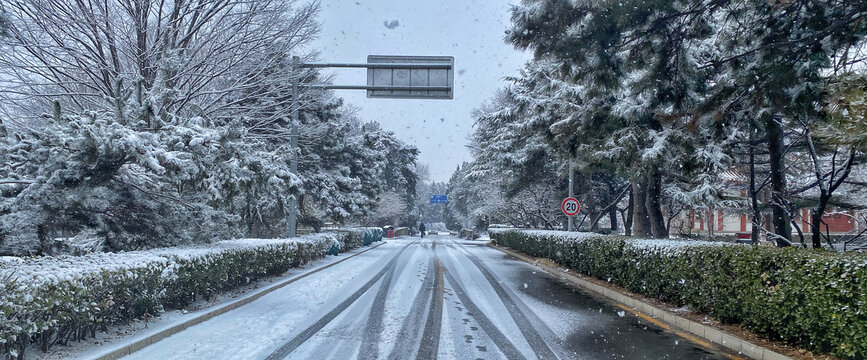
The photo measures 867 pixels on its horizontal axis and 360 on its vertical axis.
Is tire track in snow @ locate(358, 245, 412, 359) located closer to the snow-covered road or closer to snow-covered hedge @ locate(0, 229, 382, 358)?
the snow-covered road

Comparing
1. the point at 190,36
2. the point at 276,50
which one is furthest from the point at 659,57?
the point at 190,36

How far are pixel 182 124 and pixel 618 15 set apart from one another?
24.9 feet

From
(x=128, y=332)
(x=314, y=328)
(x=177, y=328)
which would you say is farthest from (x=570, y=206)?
(x=128, y=332)

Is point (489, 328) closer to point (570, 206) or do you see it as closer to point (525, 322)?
point (525, 322)

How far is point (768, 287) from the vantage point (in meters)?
6.25

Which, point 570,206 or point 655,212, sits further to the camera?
point 570,206

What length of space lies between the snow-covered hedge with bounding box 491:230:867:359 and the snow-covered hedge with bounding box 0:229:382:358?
754 cm

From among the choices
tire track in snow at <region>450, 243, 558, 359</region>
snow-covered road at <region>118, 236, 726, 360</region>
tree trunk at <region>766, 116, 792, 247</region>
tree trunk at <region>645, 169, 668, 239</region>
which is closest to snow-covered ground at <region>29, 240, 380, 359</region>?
snow-covered road at <region>118, 236, 726, 360</region>

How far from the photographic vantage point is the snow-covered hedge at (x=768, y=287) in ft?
16.5

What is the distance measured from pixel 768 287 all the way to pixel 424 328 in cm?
443

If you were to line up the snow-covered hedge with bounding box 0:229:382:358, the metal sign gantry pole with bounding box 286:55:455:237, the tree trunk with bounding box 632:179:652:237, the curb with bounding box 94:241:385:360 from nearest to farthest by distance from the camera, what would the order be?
the snow-covered hedge with bounding box 0:229:382:358
the curb with bounding box 94:241:385:360
the metal sign gantry pole with bounding box 286:55:455:237
the tree trunk with bounding box 632:179:652:237

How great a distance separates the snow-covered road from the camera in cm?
614

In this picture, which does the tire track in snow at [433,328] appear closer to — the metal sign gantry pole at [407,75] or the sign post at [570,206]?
the metal sign gantry pole at [407,75]

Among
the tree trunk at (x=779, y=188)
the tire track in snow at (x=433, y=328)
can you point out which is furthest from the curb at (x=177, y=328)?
the tree trunk at (x=779, y=188)
